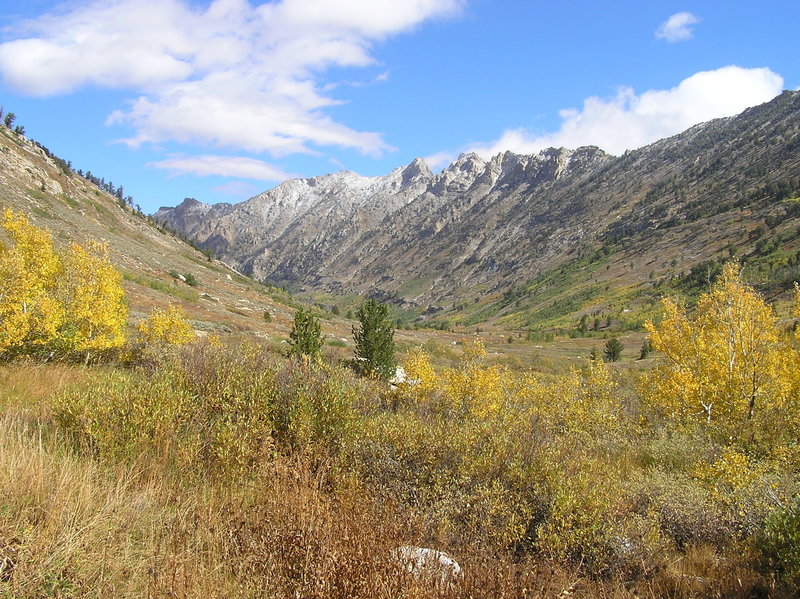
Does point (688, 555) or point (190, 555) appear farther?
point (688, 555)

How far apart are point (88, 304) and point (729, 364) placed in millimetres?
17979

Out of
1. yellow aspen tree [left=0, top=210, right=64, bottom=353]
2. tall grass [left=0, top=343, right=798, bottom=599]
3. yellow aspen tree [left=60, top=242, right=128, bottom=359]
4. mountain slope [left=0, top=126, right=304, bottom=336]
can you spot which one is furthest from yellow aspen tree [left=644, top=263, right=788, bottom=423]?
mountain slope [left=0, top=126, right=304, bottom=336]

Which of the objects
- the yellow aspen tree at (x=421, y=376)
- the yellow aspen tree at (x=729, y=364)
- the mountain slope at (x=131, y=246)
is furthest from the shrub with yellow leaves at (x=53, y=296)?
the yellow aspen tree at (x=729, y=364)

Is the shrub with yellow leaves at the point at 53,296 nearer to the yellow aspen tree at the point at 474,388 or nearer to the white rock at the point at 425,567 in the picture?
the yellow aspen tree at the point at 474,388

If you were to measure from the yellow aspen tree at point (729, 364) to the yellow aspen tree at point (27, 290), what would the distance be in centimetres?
1699

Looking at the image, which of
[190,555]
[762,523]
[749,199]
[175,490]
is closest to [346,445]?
[175,490]

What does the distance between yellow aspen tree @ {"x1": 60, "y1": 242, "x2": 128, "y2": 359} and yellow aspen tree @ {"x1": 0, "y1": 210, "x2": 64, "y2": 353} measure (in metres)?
0.33

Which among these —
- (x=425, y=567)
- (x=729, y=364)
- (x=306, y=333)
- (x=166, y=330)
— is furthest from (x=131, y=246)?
(x=425, y=567)

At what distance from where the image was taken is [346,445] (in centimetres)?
618

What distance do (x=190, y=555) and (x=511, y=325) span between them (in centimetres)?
13764

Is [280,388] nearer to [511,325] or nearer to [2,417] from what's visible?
[2,417]

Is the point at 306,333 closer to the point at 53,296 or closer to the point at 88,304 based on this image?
the point at 88,304

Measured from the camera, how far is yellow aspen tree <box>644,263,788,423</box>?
13.1 meters

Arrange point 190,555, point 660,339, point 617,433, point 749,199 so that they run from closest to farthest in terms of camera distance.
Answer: point 190,555
point 617,433
point 660,339
point 749,199
